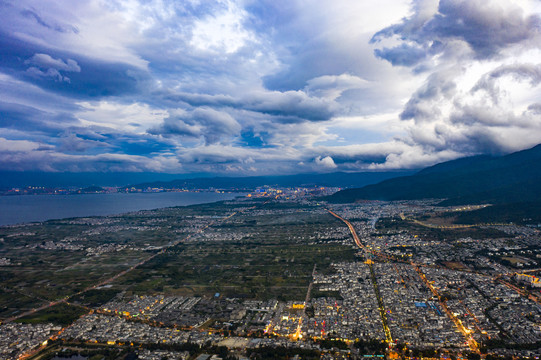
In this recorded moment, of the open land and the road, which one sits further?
the road

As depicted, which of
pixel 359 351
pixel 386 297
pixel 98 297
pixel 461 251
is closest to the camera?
pixel 359 351

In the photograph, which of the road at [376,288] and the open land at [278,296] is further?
the road at [376,288]

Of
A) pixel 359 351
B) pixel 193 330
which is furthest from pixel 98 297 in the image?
pixel 359 351

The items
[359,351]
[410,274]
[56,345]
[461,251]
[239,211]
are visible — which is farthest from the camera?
[239,211]

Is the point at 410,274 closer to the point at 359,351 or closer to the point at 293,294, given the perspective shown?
the point at 293,294

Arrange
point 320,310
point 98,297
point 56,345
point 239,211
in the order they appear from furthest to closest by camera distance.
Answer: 1. point 239,211
2. point 98,297
3. point 320,310
4. point 56,345

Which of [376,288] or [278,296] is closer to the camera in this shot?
[278,296]

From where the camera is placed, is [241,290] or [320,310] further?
[241,290]

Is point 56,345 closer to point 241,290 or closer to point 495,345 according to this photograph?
point 241,290

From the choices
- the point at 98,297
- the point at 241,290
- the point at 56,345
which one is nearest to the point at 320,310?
the point at 241,290
